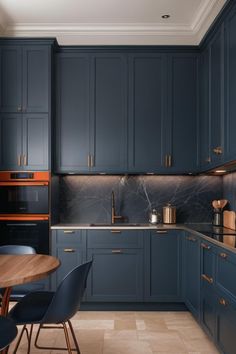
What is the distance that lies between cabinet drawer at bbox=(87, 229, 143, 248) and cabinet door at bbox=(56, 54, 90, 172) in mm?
749

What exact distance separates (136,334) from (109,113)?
7.54 feet

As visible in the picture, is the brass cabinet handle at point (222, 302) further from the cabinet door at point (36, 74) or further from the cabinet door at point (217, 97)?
the cabinet door at point (36, 74)

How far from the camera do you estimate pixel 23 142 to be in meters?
4.02

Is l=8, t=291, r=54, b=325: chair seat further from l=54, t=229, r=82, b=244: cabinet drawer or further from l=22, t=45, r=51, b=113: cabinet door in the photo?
l=22, t=45, r=51, b=113: cabinet door

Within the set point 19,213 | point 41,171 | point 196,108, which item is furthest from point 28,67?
point 196,108

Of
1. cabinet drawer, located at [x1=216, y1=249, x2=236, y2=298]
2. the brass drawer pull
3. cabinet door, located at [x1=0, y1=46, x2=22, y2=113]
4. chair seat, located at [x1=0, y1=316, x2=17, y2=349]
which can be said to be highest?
cabinet door, located at [x1=0, y1=46, x2=22, y2=113]

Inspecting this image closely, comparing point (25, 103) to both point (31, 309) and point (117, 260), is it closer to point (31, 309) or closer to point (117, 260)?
point (117, 260)

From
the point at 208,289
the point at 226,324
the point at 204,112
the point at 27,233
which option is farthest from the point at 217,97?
the point at 27,233

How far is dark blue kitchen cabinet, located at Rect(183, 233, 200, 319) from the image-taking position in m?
3.37

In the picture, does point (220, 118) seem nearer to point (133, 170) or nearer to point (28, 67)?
point (133, 170)

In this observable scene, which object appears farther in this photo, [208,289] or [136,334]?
[136,334]

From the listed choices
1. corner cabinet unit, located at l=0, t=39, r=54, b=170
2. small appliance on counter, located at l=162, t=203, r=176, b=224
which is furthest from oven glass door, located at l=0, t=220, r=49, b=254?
small appliance on counter, located at l=162, t=203, r=176, b=224

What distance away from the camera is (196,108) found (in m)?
→ 4.21

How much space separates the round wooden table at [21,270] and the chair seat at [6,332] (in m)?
0.18
